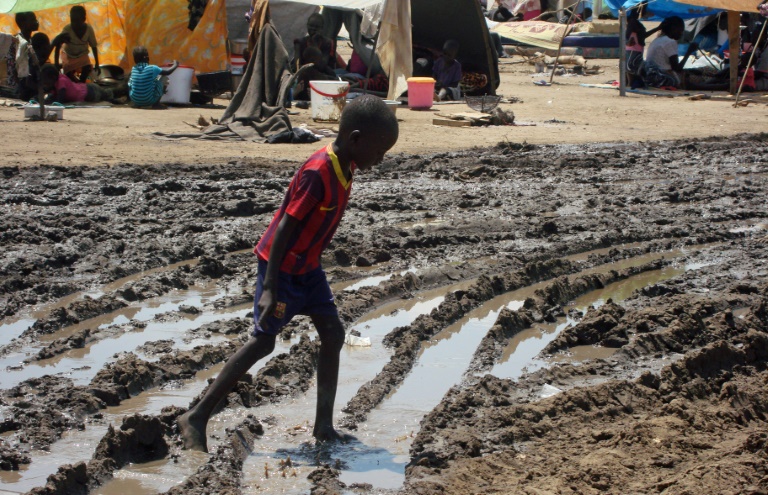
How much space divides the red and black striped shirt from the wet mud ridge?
733mm

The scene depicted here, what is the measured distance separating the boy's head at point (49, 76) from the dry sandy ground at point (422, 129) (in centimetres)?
70

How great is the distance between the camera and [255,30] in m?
13.2

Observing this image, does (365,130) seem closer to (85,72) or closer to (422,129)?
(422,129)

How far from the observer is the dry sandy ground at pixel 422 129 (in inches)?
390

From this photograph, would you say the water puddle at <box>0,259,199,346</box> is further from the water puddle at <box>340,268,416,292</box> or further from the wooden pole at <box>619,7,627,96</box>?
the wooden pole at <box>619,7,627,96</box>

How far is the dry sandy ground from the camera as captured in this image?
32.5 ft

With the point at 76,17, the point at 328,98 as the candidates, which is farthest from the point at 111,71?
the point at 328,98

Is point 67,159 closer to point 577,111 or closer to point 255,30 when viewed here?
point 255,30

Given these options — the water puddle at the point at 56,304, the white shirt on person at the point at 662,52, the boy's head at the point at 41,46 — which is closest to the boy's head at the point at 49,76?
the boy's head at the point at 41,46

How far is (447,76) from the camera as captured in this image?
16359mm

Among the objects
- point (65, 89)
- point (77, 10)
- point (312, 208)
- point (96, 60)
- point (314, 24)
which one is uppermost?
point (77, 10)

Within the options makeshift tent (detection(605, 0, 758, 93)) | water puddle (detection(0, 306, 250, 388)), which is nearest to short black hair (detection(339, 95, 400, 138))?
water puddle (detection(0, 306, 250, 388))

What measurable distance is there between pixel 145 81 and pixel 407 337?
9729 millimetres

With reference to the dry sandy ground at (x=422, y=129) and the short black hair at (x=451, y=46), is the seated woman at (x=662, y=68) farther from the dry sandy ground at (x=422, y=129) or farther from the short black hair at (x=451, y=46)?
the short black hair at (x=451, y=46)
